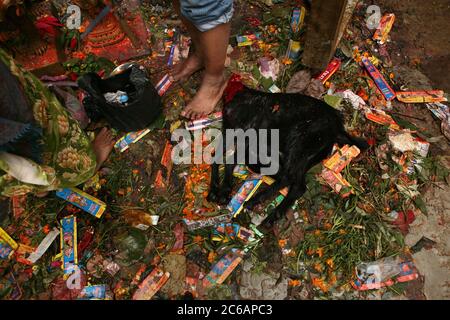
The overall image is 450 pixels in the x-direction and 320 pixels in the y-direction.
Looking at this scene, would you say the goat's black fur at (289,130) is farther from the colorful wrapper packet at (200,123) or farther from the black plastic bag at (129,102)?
the black plastic bag at (129,102)

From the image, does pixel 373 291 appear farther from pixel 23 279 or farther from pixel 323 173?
pixel 23 279

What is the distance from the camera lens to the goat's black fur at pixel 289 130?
7.80ft

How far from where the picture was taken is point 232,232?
2303 millimetres

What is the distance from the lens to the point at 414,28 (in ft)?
9.93

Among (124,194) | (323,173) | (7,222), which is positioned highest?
(323,173)

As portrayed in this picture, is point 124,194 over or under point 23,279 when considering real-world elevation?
over

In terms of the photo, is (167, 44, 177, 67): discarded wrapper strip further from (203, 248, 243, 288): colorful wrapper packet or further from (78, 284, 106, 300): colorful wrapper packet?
(78, 284, 106, 300): colorful wrapper packet

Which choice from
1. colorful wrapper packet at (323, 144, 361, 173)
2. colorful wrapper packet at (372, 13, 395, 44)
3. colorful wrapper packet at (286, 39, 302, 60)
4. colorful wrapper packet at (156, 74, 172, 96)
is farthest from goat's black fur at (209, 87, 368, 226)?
colorful wrapper packet at (372, 13, 395, 44)

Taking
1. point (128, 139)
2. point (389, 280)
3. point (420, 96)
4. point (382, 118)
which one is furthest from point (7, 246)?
point (420, 96)

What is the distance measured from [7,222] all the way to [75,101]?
3.21 ft

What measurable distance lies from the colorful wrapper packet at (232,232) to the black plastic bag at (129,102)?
96 centimetres
